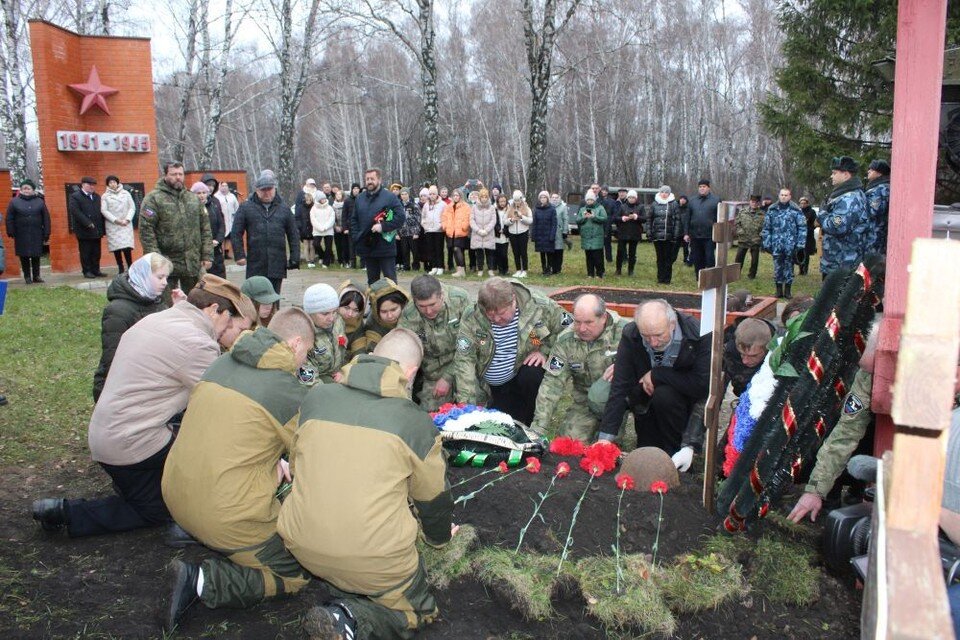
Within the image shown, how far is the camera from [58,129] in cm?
1463

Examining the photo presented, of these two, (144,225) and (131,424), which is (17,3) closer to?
(144,225)

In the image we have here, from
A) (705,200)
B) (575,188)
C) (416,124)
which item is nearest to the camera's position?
(705,200)

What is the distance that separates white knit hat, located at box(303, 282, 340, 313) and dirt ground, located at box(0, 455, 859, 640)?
1785mm

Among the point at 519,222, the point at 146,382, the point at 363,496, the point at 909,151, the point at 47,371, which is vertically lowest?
the point at 47,371

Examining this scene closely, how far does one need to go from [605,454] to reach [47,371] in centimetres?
612

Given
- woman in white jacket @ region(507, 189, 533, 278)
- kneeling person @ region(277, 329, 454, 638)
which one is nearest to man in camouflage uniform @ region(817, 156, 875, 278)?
kneeling person @ region(277, 329, 454, 638)

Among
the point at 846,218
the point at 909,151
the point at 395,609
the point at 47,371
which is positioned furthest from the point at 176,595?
the point at 846,218

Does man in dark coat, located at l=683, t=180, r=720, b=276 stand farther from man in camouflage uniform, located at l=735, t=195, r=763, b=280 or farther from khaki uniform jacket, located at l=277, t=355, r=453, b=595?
khaki uniform jacket, located at l=277, t=355, r=453, b=595

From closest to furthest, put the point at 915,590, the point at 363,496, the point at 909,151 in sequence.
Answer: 1. the point at 915,590
2. the point at 363,496
3. the point at 909,151

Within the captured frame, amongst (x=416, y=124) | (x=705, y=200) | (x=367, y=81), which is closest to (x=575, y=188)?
(x=416, y=124)

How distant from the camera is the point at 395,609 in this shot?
3.25m

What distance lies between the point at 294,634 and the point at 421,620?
57cm

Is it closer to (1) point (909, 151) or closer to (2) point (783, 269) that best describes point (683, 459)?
(1) point (909, 151)

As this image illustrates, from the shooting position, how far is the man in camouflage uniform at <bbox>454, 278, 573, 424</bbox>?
19.9 feet
